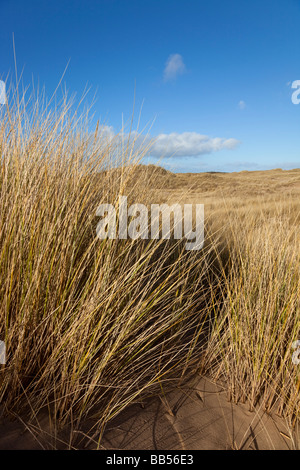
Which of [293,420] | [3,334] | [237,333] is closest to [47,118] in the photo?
[3,334]

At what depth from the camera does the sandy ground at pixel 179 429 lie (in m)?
1.11

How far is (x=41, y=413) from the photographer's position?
1.19 meters

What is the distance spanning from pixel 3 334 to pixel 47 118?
1.44 m

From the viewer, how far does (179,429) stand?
128 cm

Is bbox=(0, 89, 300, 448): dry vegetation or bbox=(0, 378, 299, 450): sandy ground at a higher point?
bbox=(0, 89, 300, 448): dry vegetation

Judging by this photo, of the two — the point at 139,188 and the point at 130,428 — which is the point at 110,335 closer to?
the point at 130,428

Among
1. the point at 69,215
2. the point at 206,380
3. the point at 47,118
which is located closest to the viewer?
the point at 69,215

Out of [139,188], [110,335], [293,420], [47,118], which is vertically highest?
[47,118]

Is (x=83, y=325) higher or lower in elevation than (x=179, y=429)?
higher

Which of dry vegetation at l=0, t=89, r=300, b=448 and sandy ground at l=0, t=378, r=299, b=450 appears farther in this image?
dry vegetation at l=0, t=89, r=300, b=448

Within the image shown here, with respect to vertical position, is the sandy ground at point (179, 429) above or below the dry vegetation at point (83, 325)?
below

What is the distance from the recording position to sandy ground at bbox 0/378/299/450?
3.65ft

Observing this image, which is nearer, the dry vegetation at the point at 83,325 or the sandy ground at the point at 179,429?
the sandy ground at the point at 179,429

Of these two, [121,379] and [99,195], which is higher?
[99,195]
